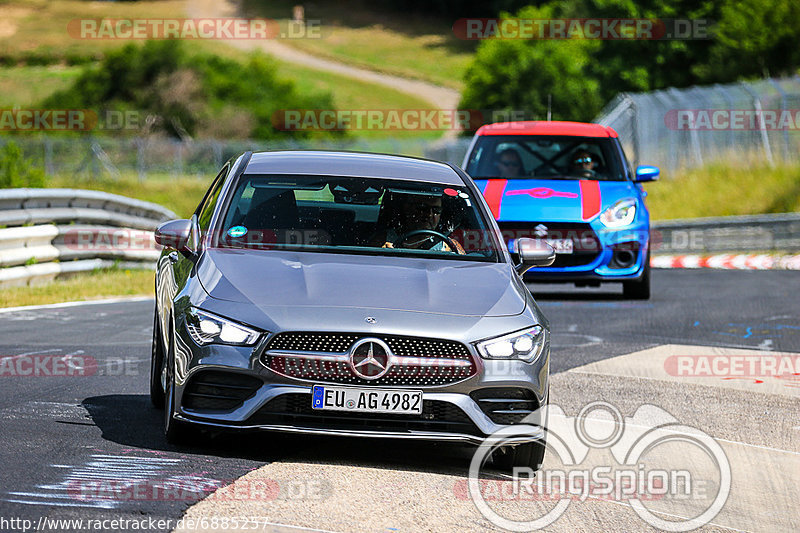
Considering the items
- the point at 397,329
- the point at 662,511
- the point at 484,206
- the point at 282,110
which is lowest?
the point at 662,511

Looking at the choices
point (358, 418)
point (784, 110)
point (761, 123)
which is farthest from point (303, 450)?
point (761, 123)

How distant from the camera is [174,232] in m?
7.66

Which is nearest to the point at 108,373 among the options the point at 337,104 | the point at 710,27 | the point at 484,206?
the point at 484,206

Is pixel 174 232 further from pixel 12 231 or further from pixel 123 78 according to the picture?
pixel 123 78

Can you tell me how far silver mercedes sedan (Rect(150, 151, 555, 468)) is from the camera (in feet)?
21.3

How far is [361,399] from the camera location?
256 inches

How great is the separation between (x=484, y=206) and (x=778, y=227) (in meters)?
18.5

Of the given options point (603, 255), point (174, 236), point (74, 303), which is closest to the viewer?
point (174, 236)

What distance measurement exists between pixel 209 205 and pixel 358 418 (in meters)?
A: 2.15

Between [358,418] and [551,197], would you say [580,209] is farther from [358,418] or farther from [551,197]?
[358,418]

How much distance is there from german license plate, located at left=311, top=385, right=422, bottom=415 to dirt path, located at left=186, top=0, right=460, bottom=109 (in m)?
92.9

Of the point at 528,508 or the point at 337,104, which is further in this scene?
the point at 337,104

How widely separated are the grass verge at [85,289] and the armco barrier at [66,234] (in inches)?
5.4

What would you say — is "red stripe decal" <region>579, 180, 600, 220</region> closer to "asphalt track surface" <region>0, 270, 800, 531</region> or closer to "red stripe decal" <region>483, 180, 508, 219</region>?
"red stripe decal" <region>483, 180, 508, 219</region>
